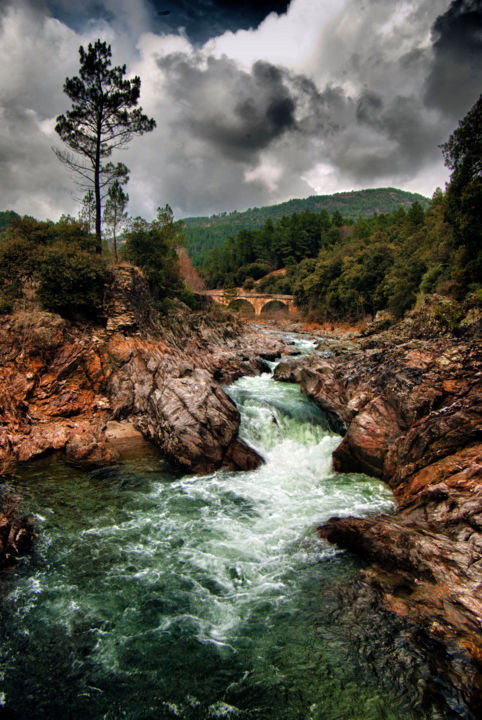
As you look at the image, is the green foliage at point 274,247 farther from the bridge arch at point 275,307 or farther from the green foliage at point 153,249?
the green foliage at point 153,249

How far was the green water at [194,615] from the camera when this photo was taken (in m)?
4.97

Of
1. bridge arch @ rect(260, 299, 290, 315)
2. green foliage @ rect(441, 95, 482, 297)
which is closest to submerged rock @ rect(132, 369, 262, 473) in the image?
green foliage @ rect(441, 95, 482, 297)

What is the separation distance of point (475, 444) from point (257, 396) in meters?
11.7

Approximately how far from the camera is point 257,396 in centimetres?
1956

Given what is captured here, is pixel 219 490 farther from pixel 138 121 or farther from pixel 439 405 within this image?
pixel 138 121

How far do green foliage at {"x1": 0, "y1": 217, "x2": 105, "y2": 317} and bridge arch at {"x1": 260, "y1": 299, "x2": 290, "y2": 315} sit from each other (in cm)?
6334

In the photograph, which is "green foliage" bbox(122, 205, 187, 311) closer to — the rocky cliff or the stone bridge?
the rocky cliff

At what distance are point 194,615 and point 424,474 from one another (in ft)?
24.4

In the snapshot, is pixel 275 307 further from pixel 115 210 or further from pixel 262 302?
pixel 115 210

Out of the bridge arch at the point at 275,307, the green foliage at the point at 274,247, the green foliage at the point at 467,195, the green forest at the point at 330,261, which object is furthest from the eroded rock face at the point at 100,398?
the green foliage at the point at 274,247

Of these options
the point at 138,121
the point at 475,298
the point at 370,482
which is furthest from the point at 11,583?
the point at 138,121

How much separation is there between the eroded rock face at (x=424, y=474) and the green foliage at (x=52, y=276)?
14391 mm

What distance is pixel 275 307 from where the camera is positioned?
81.1 meters

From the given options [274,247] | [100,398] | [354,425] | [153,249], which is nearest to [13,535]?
[100,398]
